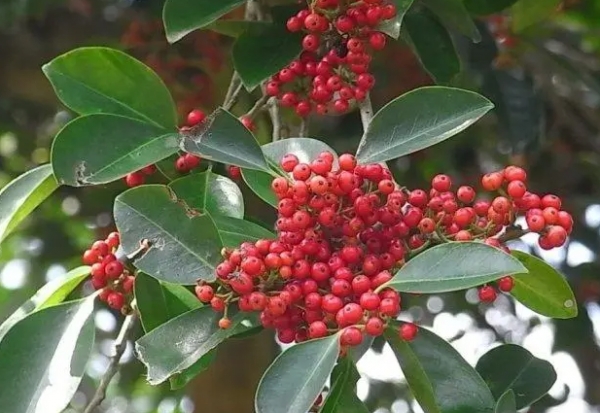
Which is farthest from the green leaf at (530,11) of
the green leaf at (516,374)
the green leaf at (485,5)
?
the green leaf at (516,374)

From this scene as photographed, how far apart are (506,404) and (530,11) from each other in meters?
1.04

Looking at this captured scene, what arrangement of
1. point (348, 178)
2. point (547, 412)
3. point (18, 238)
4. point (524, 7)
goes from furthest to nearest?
point (18, 238)
point (547, 412)
point (524, 7)
point (348, 178)

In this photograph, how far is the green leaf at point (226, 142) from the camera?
0.78m

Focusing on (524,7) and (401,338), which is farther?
(524,7)

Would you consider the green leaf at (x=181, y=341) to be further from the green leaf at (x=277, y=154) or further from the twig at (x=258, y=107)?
the twig at (x=258, y=107)

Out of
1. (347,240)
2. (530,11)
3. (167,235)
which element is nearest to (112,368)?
(167,235)

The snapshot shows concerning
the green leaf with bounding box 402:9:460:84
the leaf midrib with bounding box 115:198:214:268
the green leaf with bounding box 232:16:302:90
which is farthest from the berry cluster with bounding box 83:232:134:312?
the green leaf with bounding box 402:9:460:84

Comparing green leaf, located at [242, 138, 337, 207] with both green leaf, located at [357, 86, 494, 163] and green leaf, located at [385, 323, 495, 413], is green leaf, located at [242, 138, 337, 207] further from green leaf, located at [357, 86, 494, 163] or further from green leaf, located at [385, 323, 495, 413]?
green leaf, located at [385, 323, 495, 413]

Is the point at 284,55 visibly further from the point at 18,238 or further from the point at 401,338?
the point at 18,238

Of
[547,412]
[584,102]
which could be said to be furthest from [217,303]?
[584,102]

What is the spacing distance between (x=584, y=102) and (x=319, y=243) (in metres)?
1.37

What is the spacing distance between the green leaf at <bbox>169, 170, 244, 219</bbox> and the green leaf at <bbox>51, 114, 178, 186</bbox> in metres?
0.05

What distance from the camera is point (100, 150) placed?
2.64 ft

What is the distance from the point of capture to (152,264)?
0.76 m
